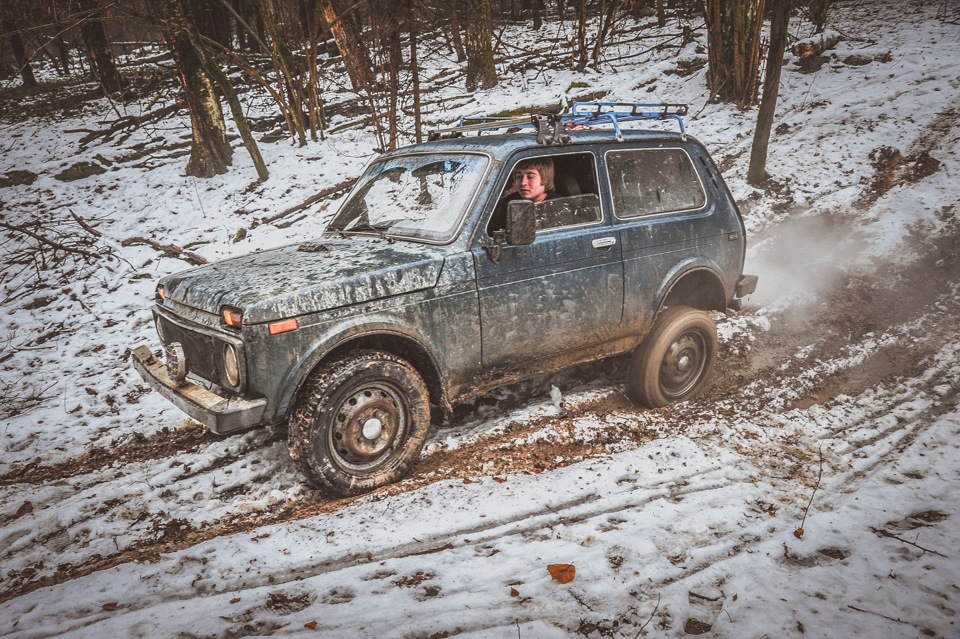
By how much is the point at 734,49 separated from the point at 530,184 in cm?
867

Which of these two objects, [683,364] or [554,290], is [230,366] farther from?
[683,364]

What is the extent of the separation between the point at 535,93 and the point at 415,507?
11999 millimetres

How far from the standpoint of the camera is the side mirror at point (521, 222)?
3238 mm

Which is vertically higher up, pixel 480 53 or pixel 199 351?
pixel 480 53

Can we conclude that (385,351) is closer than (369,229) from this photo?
Yes

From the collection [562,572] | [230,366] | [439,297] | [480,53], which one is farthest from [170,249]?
[480,53]

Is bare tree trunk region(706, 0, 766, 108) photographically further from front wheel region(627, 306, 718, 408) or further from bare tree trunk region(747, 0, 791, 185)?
front wheel region(627, 306, 718, 408)

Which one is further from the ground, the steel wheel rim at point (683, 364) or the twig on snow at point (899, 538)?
the steel wheel rim at point (683, 364)

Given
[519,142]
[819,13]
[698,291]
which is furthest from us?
[819,13]

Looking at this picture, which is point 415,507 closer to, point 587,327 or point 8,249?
point 587,327

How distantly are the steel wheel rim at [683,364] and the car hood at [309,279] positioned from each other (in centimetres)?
224

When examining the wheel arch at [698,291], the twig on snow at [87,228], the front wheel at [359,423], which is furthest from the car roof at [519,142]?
the twig on snow at [87,228]

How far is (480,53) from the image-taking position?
13.8 metres

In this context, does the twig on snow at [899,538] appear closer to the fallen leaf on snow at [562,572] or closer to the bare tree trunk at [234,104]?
the fallen leaf on snow at [562,572]
